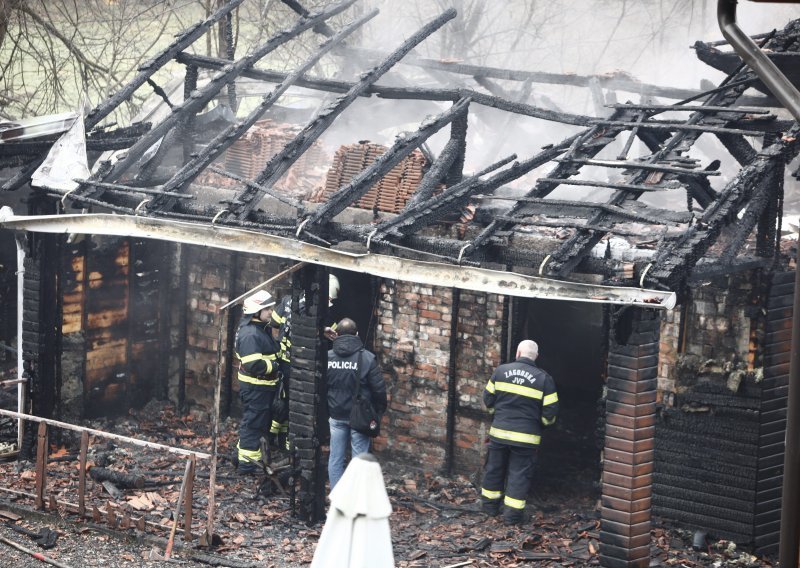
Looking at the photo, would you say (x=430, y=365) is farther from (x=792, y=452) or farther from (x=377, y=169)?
(x=792, y=452)

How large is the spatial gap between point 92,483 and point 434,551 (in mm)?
3874

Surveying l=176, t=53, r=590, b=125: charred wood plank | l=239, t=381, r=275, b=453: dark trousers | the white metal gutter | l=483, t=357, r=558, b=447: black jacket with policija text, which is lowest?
l=239, t=381, r=275, b=453: dark trousers

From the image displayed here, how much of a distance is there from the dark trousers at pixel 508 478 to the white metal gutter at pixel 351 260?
1.79 meters

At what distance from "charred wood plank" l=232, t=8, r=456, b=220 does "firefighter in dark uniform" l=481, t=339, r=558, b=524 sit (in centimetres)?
289

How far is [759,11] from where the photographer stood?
18.8 metres

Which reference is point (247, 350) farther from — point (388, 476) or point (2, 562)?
point (2, 562)

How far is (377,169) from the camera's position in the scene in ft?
31.0

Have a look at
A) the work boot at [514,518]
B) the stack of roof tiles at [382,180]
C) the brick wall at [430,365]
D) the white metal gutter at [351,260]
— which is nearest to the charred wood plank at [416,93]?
the stack of roof tiles at [382,180]

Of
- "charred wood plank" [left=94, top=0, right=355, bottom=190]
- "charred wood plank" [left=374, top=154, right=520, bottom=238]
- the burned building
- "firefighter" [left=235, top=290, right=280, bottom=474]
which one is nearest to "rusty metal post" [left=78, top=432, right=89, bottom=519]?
the burned building

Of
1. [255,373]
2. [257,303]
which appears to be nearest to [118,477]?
[255,373]

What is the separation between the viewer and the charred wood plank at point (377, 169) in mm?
9117

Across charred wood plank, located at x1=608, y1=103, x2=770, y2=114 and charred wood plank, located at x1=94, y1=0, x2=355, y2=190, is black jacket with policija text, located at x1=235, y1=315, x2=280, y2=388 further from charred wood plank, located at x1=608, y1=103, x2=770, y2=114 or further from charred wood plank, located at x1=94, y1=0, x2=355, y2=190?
charred wood plank, located at x1=608, y1=103, x2=770, y2=114

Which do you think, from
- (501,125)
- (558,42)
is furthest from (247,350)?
(558,42)

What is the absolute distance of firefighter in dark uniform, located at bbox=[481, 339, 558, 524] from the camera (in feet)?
30.3
